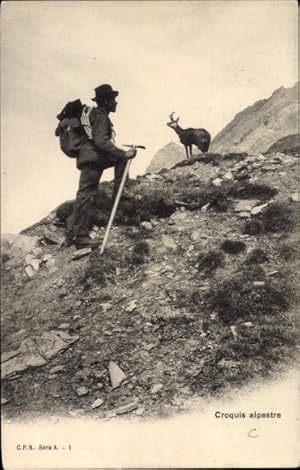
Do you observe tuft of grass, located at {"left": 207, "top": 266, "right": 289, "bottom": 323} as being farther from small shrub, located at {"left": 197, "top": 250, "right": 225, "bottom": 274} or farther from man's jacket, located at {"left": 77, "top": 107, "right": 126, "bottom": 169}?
man's jacket, located at {"left": 77, "top": 107, "right": 126, "bottom": 169}

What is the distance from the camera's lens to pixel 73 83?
7.03 meters

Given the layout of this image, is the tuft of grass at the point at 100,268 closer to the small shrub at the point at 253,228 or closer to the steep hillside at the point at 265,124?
the small shrub at the point at 253,228

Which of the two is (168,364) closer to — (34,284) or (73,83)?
(34,284)

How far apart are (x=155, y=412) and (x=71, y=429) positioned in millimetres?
976

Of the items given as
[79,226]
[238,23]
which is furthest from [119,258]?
[238,23]

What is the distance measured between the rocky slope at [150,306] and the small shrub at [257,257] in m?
0.02

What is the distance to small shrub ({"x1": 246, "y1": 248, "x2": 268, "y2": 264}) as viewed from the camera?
6.81 meters

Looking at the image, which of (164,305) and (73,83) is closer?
(164,305)

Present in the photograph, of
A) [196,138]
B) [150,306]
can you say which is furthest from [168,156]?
[150,306]

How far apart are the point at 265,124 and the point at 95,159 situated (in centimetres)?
796

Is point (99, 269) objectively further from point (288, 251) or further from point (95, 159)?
point (288, 251)

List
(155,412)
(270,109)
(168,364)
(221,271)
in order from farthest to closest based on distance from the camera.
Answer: (270,109) < (221,271) < (168,364) < (155,412)

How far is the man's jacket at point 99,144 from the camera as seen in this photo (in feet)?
21.7

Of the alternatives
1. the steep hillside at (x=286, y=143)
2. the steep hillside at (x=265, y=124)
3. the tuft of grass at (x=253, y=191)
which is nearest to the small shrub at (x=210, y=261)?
the tuft of grass at (x=253, y=191)
